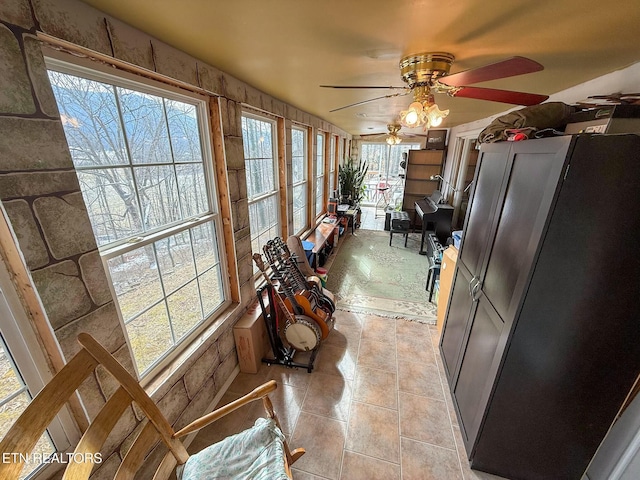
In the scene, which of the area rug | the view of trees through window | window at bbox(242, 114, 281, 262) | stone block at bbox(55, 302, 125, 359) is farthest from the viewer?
the view of trees through window

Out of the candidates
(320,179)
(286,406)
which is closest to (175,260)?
(286,406)

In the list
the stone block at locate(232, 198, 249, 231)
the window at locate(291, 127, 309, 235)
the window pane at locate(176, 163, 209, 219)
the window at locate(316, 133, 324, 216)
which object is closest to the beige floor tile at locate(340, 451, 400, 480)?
the stone block at locate(232, 198, 249, 231)

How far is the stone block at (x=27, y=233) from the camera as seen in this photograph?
29.4 inches

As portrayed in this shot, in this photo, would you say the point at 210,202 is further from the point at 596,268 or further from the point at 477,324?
the point at 596,268

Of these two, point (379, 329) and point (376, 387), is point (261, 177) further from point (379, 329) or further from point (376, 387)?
point (376, 387)

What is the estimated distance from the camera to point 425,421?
1.73m

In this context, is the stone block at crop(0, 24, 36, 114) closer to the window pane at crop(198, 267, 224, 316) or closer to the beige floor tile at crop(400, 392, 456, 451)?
the window pane at crop(198, 267, 224, 316)

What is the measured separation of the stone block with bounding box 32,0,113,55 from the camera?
0.77 m

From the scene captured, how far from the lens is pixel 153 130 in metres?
1.28

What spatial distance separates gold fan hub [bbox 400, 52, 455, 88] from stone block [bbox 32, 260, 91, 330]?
175 centimetres

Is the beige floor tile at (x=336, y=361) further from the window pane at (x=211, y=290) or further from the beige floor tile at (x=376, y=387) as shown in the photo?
the window pane at (x=211, y=290)

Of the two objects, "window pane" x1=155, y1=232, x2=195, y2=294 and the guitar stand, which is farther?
the guitar stand

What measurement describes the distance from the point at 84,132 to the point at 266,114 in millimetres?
1655

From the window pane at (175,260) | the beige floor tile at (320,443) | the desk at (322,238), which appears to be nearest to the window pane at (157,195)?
the window pane at (175,260)
